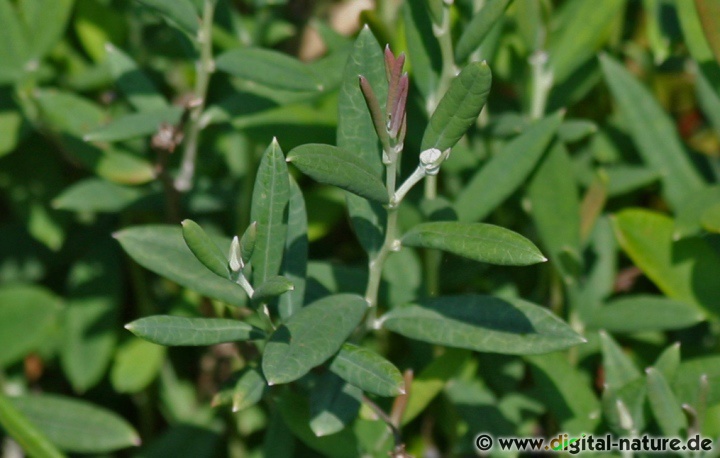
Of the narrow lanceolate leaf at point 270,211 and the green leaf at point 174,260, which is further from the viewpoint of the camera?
the green leaf at point 174,260

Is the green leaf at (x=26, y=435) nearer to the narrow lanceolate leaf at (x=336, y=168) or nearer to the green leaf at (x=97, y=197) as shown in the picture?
the green leaf at (x=97, y=197)

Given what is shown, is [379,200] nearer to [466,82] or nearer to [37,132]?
[466,82]

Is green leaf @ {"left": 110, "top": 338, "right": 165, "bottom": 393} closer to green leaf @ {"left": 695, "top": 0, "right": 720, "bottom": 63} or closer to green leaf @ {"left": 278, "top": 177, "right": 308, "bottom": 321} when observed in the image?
green leaf @ {"left": 278, "top": 177, "right": 308, "bottom": 321}

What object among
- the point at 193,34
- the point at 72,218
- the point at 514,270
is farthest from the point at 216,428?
the point at 193,34

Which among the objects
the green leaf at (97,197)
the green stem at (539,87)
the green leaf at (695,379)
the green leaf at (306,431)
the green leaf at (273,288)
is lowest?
the green leaf at (306,431)

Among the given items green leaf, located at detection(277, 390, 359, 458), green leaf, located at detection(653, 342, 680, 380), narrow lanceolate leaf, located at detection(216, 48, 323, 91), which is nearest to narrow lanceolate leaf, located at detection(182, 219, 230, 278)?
green leaf, located at detection(277, 390, 359, 458)

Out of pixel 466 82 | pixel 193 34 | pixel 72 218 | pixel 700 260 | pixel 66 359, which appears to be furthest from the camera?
pixel 72 218

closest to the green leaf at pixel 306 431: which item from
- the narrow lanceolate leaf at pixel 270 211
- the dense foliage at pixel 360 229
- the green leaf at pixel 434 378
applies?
the dense foliage at pixel 360 229
